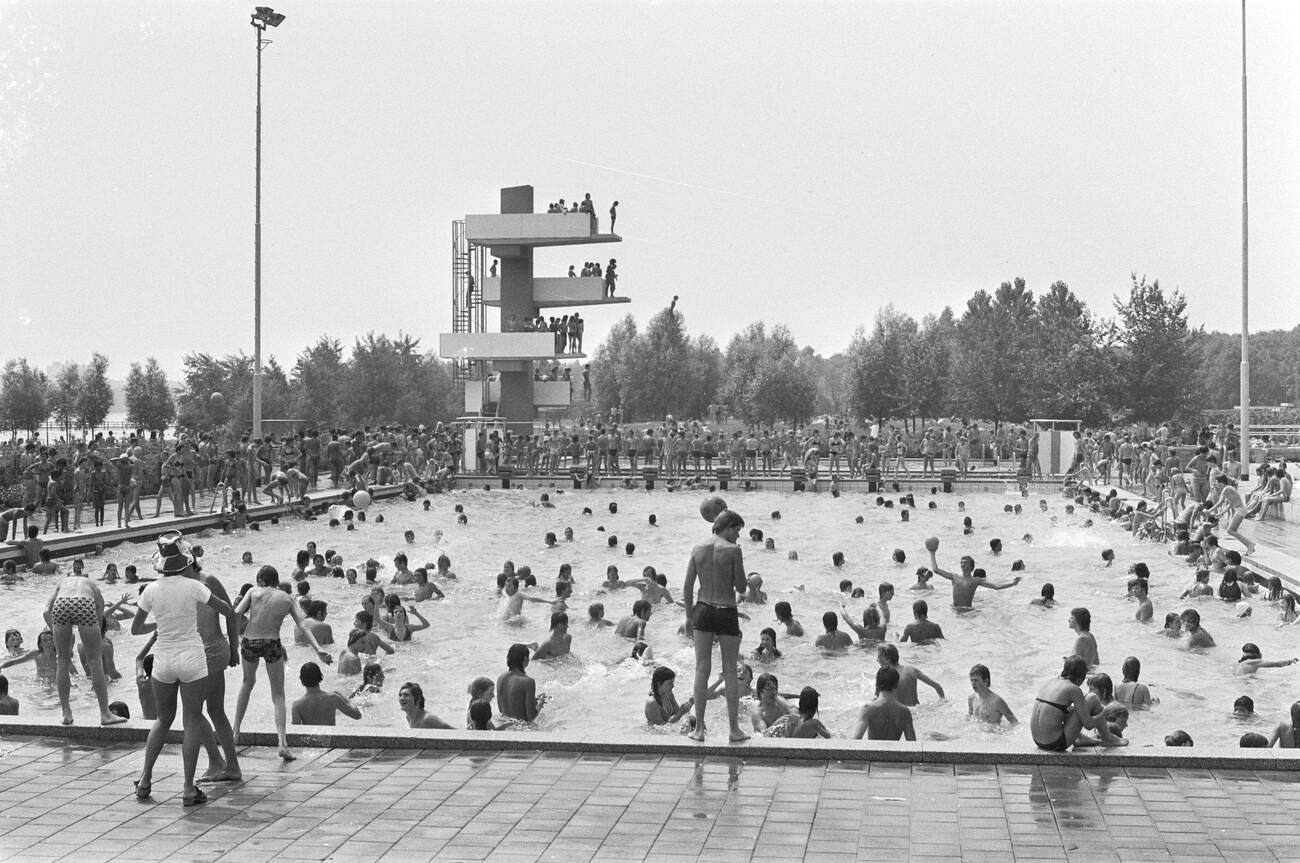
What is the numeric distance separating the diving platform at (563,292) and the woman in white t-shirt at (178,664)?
44.9 metres

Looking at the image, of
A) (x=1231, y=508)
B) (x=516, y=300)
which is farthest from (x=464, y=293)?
(x=1231, y=508)

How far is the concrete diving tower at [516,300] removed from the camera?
4997cm

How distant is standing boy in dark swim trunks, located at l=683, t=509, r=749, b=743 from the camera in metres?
7.82

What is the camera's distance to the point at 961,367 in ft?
225

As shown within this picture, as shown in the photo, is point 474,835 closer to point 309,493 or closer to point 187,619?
point 187,619

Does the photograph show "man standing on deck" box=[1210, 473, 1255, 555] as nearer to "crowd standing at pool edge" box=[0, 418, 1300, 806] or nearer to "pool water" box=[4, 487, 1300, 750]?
"crowd standing at pool edge" box=[0, 418, 1300, 806]

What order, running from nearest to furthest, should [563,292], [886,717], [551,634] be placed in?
[886,717], [551,634], [563,292]

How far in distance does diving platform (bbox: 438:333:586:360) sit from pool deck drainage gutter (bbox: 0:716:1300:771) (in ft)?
137

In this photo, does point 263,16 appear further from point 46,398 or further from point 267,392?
point 46,398

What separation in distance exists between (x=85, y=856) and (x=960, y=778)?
501 centimetres

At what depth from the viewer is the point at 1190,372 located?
5216 cm

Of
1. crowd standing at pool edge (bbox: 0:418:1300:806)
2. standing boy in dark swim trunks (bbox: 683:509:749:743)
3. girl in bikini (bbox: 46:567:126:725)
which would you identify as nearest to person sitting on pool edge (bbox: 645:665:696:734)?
crowd standing at pool edge (bbox: 0:418:1300:806)

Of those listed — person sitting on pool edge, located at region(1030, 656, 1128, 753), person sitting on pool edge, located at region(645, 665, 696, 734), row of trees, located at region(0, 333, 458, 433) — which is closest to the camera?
person sitting on pool edge, located at region(1030, 656, 1128, 753)

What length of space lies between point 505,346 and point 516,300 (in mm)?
2492
